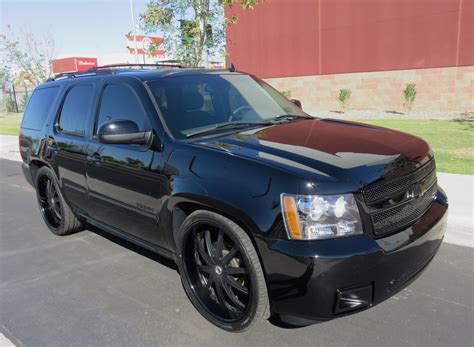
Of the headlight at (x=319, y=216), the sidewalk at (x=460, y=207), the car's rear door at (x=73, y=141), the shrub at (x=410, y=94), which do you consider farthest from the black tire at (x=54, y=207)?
the shrub at (x=410, y=94)

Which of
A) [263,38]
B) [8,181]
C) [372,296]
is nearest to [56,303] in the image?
[372,296]

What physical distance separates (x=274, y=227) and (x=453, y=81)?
18.0 meters

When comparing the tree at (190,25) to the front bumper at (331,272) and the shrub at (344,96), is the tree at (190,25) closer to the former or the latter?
the front bumper at (331,272)

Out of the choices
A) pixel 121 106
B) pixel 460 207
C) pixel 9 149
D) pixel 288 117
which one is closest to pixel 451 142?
pixel 460 207

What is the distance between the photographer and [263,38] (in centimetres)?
2300

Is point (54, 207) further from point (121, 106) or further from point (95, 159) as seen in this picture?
point (121, 106)

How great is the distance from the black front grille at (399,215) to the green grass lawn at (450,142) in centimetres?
473

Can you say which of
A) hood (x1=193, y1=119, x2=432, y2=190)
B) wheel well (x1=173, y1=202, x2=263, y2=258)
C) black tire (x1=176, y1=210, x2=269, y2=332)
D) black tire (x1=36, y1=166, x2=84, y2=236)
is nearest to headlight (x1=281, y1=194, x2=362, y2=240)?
hood (x1=193, y1=119, x2=432, y2=190)

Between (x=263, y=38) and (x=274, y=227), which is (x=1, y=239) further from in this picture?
(x=263, y=38)

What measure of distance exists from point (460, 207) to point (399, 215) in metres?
3.02

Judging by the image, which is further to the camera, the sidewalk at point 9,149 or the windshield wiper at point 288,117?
the sidewalk at point 9,149

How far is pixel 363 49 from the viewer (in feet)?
65.1

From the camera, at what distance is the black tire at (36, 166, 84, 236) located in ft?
17.0

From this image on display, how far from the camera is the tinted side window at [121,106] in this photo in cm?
368
